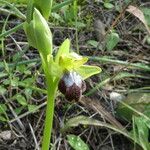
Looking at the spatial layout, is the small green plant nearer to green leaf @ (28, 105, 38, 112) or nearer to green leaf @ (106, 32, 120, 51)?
green leaf @ (28, 105, 38, 112)

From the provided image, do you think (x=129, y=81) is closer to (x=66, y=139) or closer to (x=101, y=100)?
(x=101, y=100)

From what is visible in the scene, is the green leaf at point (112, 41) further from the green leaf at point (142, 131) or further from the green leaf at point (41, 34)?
the green leaf at point (41, 34)

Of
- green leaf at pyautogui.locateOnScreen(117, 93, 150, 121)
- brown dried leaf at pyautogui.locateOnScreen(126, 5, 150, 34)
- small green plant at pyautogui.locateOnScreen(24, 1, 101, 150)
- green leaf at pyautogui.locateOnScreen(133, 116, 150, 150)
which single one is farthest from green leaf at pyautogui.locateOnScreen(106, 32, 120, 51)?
small green plant at pyautogui.locateOnScreen(24, 1, 101, 150)

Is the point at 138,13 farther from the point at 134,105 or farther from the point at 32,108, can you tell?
the point at 32,108

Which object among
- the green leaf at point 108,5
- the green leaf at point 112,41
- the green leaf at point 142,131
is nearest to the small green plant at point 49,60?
the green leaf at point 142,131

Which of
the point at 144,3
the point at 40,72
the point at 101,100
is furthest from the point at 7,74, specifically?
the point at 144,3

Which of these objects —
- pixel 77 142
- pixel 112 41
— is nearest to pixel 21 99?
pixel 77 142
